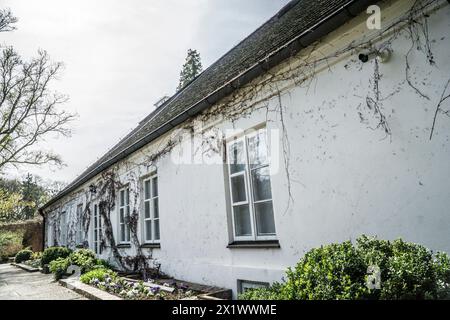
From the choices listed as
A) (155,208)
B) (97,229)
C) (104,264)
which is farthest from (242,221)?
(97,229)

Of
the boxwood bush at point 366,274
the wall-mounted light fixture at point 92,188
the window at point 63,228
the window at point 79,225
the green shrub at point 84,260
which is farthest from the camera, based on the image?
the window at point 63,228

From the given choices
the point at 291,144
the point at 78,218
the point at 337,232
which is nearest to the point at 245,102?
the point at 291,144

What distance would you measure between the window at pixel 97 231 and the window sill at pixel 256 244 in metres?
8.45

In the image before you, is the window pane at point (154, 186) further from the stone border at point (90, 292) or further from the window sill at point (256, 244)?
the window sill at point (256, 244)

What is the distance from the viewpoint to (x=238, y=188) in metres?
5.80

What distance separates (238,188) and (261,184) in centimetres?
59

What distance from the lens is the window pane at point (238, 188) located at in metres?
5.69

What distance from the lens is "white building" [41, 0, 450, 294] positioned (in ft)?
11.0

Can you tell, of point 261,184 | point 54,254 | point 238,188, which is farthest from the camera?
point 54,254

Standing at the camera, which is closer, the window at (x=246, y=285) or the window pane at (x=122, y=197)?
the window at (x=246, y=285)

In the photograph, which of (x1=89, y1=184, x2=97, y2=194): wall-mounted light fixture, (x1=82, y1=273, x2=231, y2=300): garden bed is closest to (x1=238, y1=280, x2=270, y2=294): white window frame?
(x1=82, y1=273, x2=231, y2=300): garden bed

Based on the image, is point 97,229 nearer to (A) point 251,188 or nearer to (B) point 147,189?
(B) point 147,189

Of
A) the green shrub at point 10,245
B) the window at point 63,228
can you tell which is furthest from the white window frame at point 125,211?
the green shrub at point 10,245
